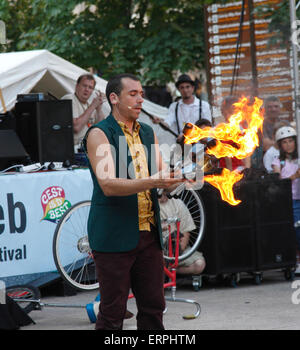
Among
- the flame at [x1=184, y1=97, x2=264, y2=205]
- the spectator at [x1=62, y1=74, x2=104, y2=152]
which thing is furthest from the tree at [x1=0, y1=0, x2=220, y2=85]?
the flame at [x1=184, y1=97, x2=264, y2=205]

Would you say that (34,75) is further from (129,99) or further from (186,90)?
(129,99)

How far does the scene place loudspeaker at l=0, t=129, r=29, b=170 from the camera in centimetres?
732

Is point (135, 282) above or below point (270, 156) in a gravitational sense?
below

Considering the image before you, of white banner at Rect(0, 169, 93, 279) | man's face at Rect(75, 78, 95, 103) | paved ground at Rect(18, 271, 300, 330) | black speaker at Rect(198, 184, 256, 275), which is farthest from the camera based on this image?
man's face at Rect(75, 78, 95, 103)

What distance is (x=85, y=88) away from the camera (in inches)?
345

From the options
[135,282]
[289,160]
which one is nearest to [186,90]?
[289,160]

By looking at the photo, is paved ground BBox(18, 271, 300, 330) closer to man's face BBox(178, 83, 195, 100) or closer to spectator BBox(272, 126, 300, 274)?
spectator BBox(272, 126, 300, 274)

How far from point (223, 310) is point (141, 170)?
106 inches

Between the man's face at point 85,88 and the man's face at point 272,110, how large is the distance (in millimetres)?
2137

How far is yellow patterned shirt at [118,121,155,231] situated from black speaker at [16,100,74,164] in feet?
12.3

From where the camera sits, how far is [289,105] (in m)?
9.99

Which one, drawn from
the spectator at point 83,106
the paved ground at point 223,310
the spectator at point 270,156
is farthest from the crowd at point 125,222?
the spectator at point 270,156
